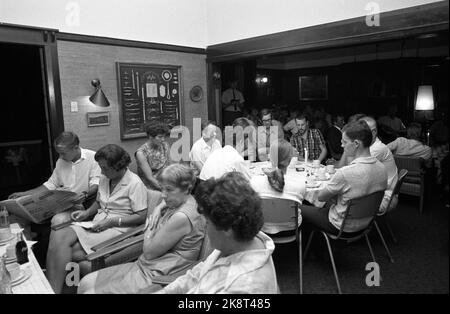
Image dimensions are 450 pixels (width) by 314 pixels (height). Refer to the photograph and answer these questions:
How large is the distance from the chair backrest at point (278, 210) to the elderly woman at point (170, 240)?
758 millimetres

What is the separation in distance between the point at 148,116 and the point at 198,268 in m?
3.77

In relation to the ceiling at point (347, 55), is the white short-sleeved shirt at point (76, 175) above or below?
below

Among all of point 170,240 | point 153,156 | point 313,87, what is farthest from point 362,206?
point 313,87

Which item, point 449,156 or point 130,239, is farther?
point 130,239

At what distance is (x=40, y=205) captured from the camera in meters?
2.66

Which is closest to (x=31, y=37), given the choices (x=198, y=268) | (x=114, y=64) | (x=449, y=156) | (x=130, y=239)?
(x=114, y=64)

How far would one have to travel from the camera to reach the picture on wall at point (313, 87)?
9375 millimetres

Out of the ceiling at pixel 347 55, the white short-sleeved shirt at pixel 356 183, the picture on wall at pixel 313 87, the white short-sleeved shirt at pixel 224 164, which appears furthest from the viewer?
the picture on wall at pixel 313 87

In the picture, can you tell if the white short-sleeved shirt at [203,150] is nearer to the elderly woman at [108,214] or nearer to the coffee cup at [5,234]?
the elderly woman at [108,214]

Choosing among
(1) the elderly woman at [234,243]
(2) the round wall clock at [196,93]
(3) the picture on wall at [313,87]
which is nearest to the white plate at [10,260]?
(1) the elderly woman at [234,243]

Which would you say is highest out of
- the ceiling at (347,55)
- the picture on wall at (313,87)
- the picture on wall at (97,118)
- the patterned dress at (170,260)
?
the ceiling at (347,55)

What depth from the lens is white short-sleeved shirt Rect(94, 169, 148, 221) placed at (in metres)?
2.66

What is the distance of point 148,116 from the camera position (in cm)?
502
